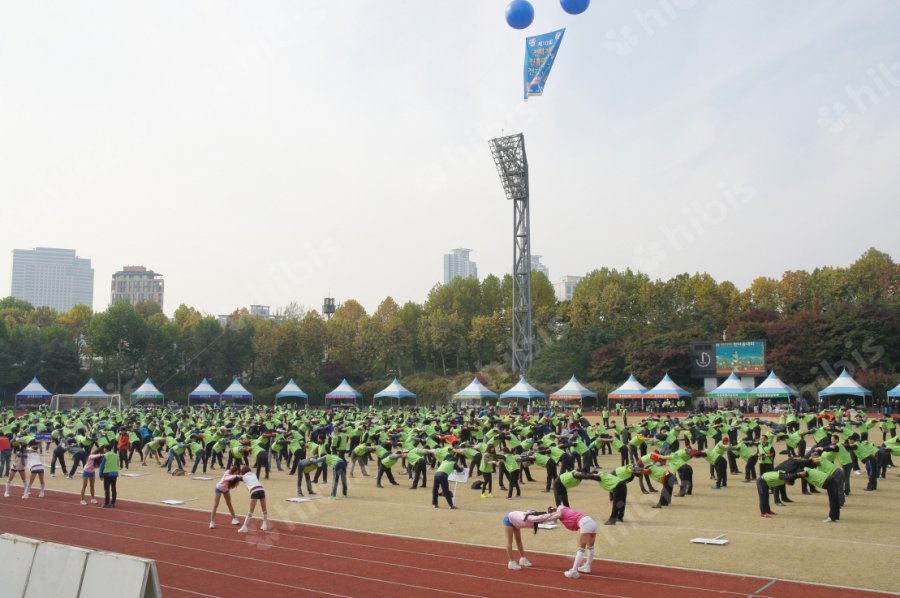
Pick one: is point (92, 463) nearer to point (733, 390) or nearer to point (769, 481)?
point (769, 481)

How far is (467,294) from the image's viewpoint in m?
84.6

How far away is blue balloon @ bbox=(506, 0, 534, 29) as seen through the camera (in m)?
14.5

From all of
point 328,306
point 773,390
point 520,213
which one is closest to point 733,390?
point 773,390

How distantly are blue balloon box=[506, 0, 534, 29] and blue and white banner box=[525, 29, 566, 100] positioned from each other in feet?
22.8

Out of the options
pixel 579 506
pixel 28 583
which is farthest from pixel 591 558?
pixel 28 583

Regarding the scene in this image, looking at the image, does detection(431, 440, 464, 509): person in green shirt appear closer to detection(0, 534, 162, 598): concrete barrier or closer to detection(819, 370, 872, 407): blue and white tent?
detection(0, 534, 162, 598): concrete barrier

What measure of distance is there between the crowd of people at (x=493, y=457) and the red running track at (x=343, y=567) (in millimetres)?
504

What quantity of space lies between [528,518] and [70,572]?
5.65m

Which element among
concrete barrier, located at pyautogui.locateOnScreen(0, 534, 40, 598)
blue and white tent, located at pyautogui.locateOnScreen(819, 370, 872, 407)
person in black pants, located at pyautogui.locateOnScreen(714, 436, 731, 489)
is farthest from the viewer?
blue and white tent, located at pyautogui.locateOnScreen(819, 370, 872, 407)

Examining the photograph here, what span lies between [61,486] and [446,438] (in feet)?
35.9

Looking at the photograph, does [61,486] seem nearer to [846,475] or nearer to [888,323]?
[846,475]

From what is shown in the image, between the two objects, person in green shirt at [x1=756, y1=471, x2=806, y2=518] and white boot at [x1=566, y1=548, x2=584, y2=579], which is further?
person in green shirt at [x1=756, y1=471, x2=806, y2=518]

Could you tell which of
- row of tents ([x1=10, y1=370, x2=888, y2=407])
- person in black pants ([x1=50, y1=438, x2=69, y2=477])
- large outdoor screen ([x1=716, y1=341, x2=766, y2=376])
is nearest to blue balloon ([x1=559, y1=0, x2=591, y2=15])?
person in black pants ([x1=50, y1=438, x2=69, y2=477])

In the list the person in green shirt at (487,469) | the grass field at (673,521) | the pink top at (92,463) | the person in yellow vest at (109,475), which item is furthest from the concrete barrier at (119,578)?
the person in green shirt at (487,469)
